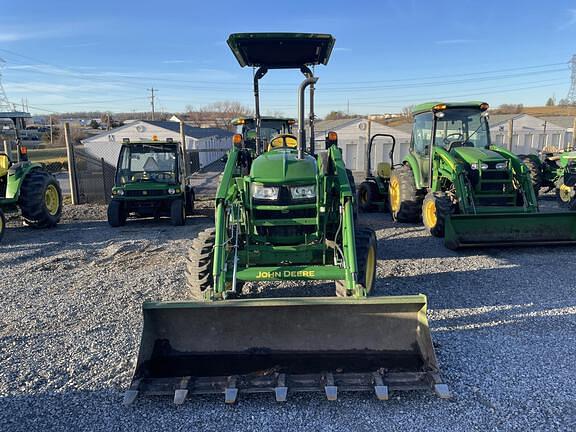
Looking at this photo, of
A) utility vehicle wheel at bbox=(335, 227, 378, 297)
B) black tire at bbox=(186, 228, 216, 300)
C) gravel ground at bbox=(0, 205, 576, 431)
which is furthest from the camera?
black tire at bbox=(186, 228, 216, 300)

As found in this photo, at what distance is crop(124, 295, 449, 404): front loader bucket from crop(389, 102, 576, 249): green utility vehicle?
144 inches

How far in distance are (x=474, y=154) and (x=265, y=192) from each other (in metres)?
4.82

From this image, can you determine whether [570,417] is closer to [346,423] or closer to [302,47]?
[346,423]

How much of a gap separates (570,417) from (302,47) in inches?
188

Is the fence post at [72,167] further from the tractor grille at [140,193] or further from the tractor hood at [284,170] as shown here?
the tractor hood at [284,170]

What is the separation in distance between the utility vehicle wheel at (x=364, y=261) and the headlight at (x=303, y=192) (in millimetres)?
669

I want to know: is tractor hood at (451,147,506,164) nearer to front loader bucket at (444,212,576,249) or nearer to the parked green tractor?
front loader bucket at (444,212,576,249)

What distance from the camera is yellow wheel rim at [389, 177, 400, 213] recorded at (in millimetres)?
9512

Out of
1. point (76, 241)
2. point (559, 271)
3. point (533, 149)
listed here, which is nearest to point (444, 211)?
point (559, 271)

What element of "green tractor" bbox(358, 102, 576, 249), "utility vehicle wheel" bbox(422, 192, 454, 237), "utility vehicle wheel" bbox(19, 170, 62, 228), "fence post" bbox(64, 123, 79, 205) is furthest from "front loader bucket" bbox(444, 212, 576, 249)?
"fence post" bbox(64, 123, 79, 205)

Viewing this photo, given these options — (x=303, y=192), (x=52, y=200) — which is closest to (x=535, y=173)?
(x=303, y=192)

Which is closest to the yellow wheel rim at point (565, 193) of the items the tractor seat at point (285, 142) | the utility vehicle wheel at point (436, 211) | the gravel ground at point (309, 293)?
the gravel ground at point (309, 293)

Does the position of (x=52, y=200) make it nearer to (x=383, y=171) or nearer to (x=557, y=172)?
(x=383, y=171)

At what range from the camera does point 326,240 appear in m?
4.87
